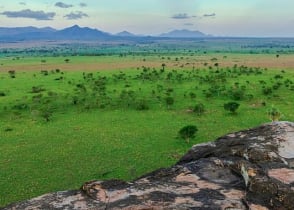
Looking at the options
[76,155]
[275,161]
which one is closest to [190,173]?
[275,161]

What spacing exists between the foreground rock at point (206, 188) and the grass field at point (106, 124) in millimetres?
11163

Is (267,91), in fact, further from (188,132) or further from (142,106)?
(188,132)

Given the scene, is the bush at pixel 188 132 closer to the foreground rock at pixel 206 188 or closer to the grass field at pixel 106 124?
the grass field at pixel 106 124

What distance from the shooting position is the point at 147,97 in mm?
47844

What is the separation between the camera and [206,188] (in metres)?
10.4

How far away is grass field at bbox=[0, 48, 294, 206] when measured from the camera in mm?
24216

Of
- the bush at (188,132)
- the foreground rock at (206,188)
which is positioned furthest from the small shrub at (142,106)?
the foreground rock at (206,188)

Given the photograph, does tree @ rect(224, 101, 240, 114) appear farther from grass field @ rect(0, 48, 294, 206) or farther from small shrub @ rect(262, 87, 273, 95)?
small shrub @ rect(262, 87, 273, 95)

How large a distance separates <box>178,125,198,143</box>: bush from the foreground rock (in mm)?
16631

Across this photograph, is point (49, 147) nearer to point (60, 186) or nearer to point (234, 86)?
point (60, 186)

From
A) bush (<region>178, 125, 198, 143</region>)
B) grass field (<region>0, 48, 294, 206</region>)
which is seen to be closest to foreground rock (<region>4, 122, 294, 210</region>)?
grass field (<region>0, 48, 294, 206</region>)

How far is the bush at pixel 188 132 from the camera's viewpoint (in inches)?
1164

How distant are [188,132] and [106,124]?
360 inches

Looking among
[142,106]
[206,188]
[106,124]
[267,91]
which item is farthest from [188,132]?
[267,91]
